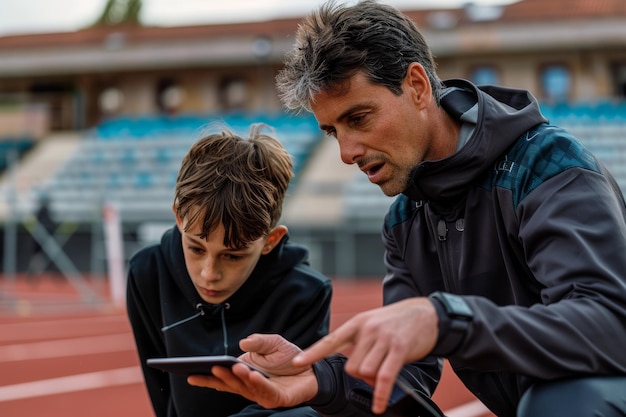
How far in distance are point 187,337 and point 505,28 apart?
2239 cm

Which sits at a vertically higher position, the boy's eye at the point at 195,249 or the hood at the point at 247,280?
the boy's eye at the point at 195,249

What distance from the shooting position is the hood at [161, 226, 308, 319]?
298 centimetres

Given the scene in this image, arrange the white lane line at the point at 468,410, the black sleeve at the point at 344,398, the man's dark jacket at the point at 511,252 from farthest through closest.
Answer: the white lane line at the point at 468,410 < the black sleeve at the point at 344,398 < the man's dark jacket at the point at 511,252

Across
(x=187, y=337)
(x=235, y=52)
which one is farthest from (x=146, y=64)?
(x=187, y=337)

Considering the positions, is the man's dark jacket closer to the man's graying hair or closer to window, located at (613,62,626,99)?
the man's graying hair

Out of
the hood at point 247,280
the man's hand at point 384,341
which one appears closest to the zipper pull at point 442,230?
the hood at point 247,280

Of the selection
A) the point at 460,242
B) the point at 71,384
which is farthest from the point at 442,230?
the point at 71,384

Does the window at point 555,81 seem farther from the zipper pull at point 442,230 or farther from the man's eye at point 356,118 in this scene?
the man's eye at point 356,118

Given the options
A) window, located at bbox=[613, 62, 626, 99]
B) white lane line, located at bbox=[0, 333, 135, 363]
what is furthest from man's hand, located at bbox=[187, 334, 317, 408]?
window, located at bbox=[613, 62, 626, 99]

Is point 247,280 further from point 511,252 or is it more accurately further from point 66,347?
point 66,347

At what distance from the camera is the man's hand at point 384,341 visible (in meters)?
1.57

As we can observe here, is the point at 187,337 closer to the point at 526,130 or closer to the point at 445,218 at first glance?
the point at 445,218

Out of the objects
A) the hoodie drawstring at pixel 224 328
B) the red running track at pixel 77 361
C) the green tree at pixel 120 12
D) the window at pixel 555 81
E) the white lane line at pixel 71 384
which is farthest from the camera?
the green tree at pixel 120 12

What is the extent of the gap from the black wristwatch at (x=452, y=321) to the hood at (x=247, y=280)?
1.35 m
